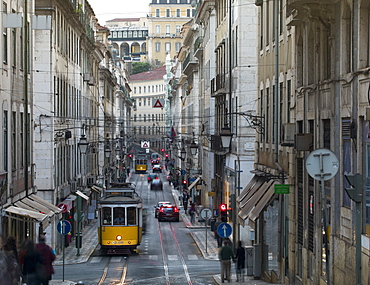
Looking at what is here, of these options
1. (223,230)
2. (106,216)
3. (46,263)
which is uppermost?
(46,263)

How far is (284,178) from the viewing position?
2388 cm

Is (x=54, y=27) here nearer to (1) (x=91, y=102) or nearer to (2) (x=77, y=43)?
(2) (x=77, y=43)

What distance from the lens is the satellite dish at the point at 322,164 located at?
39.3 ft

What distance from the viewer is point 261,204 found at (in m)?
25.3

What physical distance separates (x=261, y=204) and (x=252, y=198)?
119 inches

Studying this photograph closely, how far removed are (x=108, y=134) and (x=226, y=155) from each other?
134 ft

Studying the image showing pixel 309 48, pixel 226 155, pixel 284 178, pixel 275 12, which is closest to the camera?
pixel 309 48

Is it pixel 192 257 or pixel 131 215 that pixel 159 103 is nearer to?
pixel 131 215

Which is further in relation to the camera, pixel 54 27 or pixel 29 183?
pixel 54 27

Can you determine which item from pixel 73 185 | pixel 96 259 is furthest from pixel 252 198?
pixel 73 185

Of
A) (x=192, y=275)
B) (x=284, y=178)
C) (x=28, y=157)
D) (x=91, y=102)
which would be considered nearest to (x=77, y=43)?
(x=91, y=102)

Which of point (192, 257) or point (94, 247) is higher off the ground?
point (192, 257)

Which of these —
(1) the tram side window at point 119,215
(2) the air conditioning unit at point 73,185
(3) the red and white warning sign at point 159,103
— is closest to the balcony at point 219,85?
(2) the air conditioning unit at point 73,185

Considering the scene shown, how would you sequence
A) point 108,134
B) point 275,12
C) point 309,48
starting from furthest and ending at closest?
point 108,134 < point 275,12 < point 309,48
